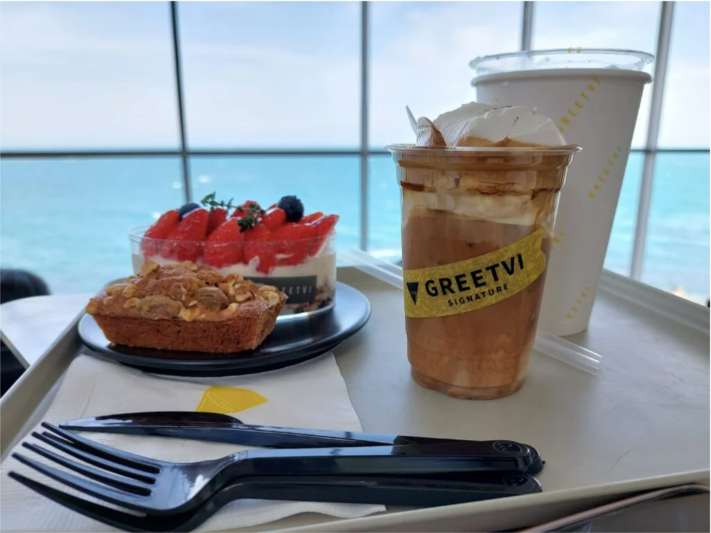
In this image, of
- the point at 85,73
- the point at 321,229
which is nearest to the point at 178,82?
the point at 321,229

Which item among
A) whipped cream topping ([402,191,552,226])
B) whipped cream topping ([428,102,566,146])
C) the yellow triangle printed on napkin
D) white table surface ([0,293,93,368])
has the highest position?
whipped cream topping ([428,102,566,146])

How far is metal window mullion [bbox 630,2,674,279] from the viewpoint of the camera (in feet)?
12.2

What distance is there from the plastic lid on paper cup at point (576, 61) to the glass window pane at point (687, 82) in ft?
12.3

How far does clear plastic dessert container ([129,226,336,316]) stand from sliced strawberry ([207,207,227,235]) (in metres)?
0.07

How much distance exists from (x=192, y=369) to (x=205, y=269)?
0.17 metres

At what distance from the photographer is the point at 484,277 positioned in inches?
20.3

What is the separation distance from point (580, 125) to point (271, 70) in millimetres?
4442

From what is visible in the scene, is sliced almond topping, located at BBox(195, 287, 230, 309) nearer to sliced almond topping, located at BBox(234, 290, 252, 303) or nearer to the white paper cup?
sliced almond topping, located at BBox(234, 290, 252, 303)

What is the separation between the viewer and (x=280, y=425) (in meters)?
0.51

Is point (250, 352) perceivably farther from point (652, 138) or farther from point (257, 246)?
point (652, 138)

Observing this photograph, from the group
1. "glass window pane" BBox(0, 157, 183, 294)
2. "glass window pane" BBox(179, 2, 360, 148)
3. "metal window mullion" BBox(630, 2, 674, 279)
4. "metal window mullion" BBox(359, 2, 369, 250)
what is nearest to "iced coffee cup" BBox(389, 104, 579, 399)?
"metal window mullion" BBox(359, 2, 369, 250)

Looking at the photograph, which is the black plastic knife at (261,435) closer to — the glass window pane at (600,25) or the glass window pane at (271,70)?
the glass window pane at (271,70)

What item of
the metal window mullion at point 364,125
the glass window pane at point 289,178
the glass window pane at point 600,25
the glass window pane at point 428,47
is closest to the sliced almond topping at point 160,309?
the metal window mullion at point 364,125

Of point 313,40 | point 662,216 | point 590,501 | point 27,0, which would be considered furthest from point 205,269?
point 662,216
